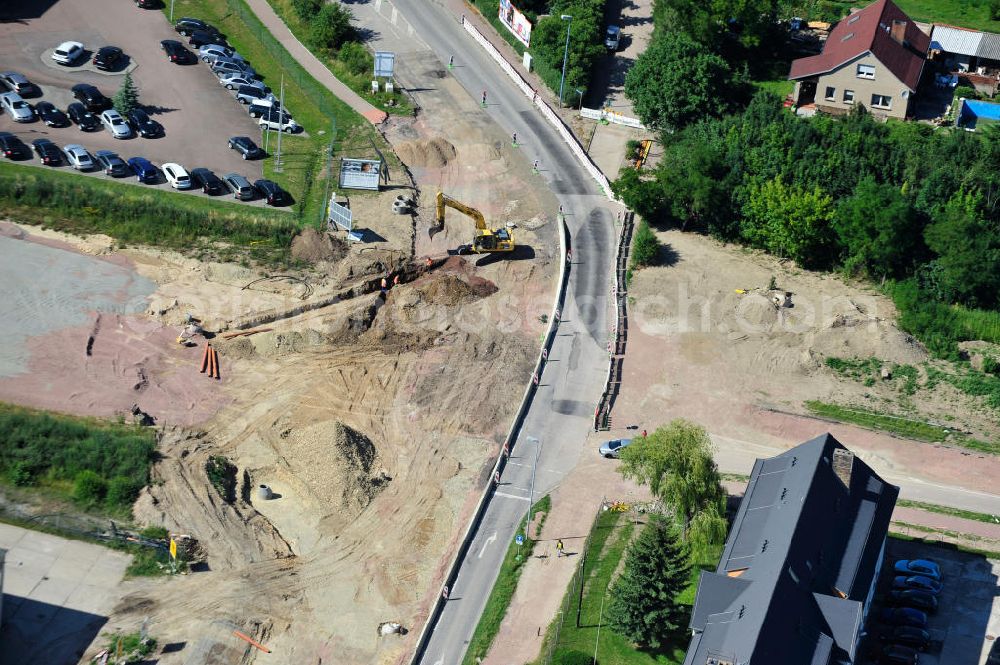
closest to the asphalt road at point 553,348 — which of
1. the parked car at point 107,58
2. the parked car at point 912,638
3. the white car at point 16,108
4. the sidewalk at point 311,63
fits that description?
the sidewalk at point 311,63

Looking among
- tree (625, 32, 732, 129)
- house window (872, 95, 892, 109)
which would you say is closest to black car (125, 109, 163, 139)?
tree (625, 32, 732, 129)

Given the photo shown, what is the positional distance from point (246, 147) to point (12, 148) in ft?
53.7

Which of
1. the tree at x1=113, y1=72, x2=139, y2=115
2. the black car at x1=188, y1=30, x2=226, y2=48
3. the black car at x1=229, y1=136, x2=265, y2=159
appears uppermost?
the black car at x1=188, y1=30, x2=226, y2=48

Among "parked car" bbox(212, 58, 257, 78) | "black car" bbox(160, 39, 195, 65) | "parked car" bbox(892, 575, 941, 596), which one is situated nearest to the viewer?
"parked car" bbox(892, 575, 941, 596)

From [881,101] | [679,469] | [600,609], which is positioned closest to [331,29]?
[881,101]

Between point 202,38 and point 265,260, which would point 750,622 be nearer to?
point 265,260

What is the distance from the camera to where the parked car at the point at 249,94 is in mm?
102812

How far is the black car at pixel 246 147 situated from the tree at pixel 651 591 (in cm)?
4803

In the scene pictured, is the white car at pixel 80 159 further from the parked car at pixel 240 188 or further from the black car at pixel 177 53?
the black car at pixel 177 53

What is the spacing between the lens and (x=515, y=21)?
110m

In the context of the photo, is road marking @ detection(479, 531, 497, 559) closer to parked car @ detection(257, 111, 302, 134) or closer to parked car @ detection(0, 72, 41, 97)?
parked car @ detection(257, 111, 302, 134)

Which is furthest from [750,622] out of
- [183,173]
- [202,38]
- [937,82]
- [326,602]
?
[202,38]

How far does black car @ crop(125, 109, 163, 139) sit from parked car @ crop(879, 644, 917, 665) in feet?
210

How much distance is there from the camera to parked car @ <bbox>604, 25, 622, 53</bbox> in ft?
355
